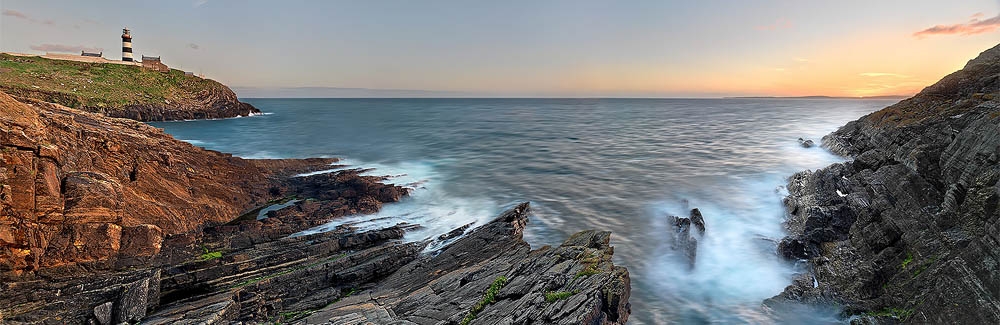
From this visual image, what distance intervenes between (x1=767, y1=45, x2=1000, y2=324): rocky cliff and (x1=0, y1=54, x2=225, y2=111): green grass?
84.3 m

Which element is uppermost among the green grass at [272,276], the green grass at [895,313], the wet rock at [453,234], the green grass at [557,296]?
the green grass at [557,296]

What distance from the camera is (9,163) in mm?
12484

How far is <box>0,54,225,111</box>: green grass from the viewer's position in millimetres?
62531

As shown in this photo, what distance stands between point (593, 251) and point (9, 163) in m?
17.3

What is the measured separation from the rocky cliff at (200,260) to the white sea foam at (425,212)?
1.01 m

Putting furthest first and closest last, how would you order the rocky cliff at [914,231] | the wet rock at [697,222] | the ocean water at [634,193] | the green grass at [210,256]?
the wet rock at [697,222], the ocean water at [634,193], the green grass at [210,256], the rocky cliff at [914,231]

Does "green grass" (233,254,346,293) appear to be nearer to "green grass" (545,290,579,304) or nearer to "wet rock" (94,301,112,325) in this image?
"wet rock" (94,301,112,325)

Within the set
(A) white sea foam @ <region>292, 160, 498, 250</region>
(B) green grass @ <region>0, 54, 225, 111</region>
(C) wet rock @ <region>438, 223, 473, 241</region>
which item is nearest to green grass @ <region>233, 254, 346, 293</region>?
(A) white sea foam @ <region>292, 160, 498, 250</region>

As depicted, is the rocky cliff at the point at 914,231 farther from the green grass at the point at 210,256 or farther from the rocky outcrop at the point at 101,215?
the green grass at the point at 210,256

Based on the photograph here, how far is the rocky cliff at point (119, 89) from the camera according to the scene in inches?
2504

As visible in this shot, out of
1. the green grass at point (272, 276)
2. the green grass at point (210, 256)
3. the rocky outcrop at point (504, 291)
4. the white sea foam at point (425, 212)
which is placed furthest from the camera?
the white sea foam at point (425, 212)

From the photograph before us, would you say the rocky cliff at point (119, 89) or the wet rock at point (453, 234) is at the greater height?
the rocky cliff at point (119, 89)

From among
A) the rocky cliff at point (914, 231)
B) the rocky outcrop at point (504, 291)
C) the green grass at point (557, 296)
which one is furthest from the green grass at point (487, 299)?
the rocky cliff at point (914, 231)

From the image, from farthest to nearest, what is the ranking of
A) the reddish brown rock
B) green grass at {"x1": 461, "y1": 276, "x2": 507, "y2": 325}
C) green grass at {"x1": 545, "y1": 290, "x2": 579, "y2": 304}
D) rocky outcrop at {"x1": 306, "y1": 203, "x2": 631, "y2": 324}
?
the reddish brown rock → green grass at {"x1": 461, "y1": 276, "x2": 507, "y2": 325} → green grass at {"x1": 545, "y1": 290, "x2": 579, "y2": 304} → rocky outcrop at {"x1": 306, "y1": 203, "x2": 631, "y2": 324}
